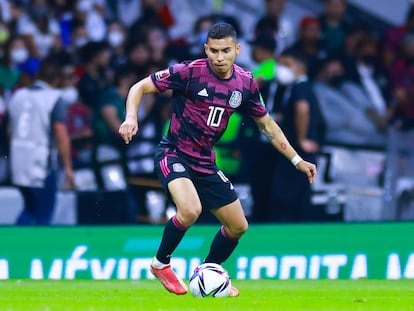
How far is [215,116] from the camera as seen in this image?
10414 millimetres

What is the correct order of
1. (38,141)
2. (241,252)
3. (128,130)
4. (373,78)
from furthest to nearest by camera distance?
(373,78) < (38,141) < (241,252) < (128,130)

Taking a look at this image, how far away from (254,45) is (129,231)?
2.80 metres

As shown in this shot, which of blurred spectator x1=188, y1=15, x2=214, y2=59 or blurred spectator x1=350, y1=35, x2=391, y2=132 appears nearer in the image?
blurred spectator x1=188, y1=15, x2=214, y2=59

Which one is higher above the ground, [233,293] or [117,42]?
[117,42]

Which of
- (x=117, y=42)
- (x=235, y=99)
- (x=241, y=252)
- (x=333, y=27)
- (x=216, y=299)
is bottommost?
(x=241, y=252)

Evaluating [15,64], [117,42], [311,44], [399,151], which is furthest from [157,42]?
[399,151]

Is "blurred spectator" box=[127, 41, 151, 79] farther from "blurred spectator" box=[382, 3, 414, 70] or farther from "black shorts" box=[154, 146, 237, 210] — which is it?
"black shorts" box=[154, 146, 237, 210]

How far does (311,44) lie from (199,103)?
23.1ft

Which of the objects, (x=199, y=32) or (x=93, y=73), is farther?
(x=199, y=32)

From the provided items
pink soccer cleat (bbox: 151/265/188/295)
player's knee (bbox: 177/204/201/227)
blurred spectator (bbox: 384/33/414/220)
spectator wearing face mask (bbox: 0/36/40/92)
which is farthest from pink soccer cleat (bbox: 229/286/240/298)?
spectator wearing face mask (bbox: 0/36/40/92)

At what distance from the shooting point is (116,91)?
16.0 meters

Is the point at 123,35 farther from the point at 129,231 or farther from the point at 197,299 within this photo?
the point at 197,299

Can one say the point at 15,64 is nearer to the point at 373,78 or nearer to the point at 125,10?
the point at 125,10

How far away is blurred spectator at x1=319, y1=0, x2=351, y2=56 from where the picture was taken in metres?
17.6
